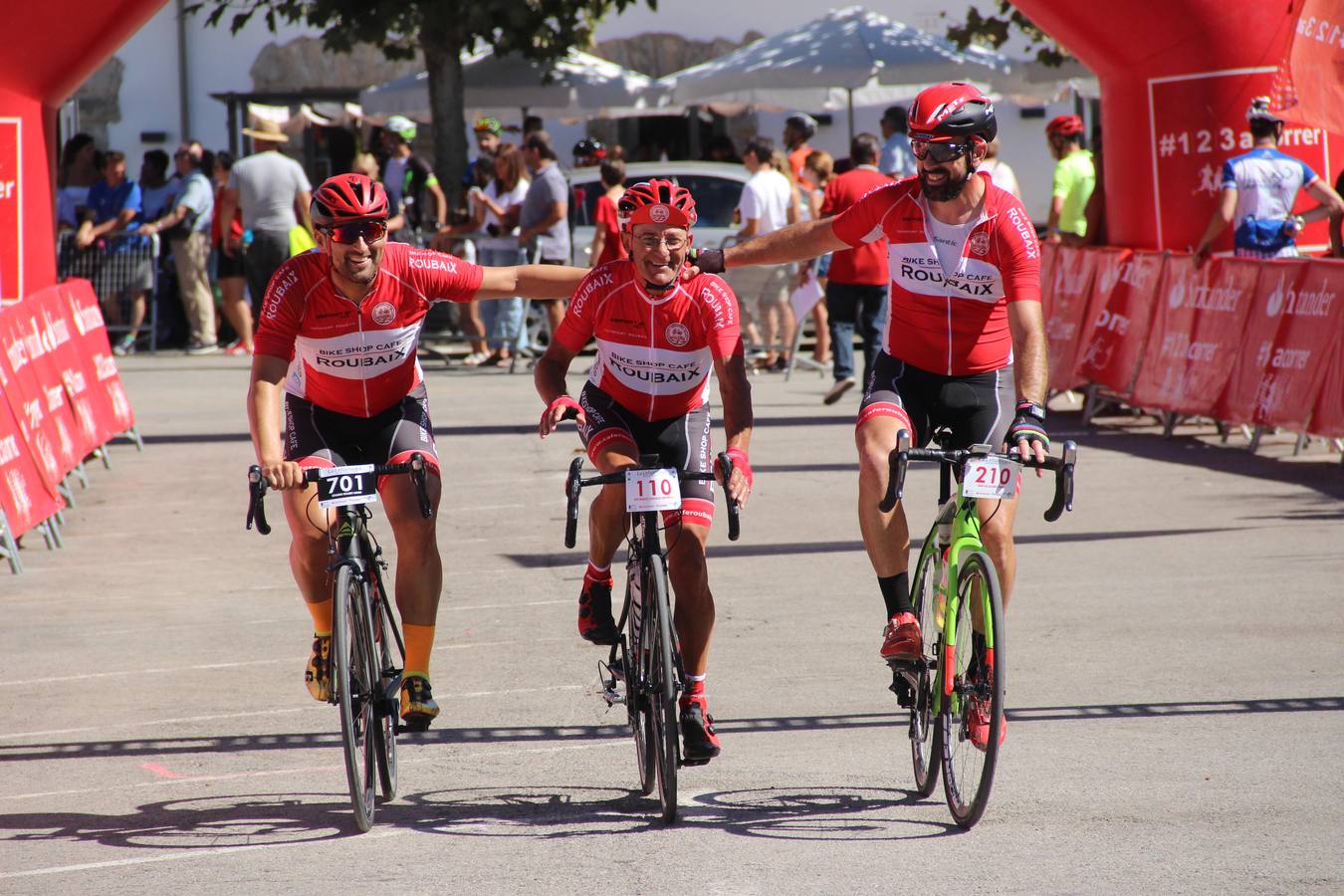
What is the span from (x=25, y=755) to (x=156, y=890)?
5.26 ft

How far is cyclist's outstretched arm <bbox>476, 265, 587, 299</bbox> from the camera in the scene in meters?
6.26

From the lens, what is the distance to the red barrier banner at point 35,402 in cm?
1005

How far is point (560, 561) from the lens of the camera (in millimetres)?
9664

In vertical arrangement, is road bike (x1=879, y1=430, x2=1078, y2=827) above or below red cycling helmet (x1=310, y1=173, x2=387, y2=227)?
below

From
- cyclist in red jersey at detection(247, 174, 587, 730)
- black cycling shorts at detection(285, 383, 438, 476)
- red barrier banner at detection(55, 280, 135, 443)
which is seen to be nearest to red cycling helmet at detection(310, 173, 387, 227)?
cyclist in red jersey at detection(247, 174, 587, 730)

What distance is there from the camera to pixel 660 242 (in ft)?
19.6

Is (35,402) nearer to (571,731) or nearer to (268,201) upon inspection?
(571,731)

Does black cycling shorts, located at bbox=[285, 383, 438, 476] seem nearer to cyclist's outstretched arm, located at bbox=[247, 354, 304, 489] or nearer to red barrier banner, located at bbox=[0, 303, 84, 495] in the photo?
cyclist's outstretched arm, located at bbox=[247, 354, 304, 489]

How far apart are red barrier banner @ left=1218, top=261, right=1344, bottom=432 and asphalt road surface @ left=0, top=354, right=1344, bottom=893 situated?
72 cm

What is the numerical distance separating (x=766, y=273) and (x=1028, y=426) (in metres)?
12.8

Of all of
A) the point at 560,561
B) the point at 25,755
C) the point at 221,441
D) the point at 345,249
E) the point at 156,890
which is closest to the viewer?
the point at 156,890

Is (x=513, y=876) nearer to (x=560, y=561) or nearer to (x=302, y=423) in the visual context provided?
(x=302, y=423)

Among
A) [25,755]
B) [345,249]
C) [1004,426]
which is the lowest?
[25,755]

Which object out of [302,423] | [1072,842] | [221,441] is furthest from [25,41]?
[1072,842]
